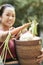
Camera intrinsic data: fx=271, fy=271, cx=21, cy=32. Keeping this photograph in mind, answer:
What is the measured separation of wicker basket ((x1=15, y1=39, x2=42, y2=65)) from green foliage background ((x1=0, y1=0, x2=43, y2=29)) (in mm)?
3448

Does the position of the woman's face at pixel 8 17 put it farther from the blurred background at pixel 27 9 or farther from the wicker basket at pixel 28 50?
the blurred background at pixel 27 9

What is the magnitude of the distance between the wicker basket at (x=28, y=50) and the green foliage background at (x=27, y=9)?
3448mm

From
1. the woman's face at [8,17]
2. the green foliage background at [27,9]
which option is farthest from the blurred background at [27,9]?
the woman's face at [8,17]

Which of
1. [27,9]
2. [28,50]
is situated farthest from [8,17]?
[27,9]

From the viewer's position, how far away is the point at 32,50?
1477mm

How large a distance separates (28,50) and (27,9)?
3751 mm

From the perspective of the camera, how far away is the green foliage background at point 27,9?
501 cm

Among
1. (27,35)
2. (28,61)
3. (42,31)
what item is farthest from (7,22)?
(42,31)

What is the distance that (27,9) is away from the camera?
5.19 m

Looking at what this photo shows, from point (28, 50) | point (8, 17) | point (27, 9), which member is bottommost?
point (28, 50)

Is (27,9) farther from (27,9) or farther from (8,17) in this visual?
(8,17)

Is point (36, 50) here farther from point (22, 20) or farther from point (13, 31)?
point (22, 20)

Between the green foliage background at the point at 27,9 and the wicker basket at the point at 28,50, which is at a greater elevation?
the green foliage background at the point at 27,9

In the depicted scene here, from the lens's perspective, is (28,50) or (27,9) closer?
(28,50)
